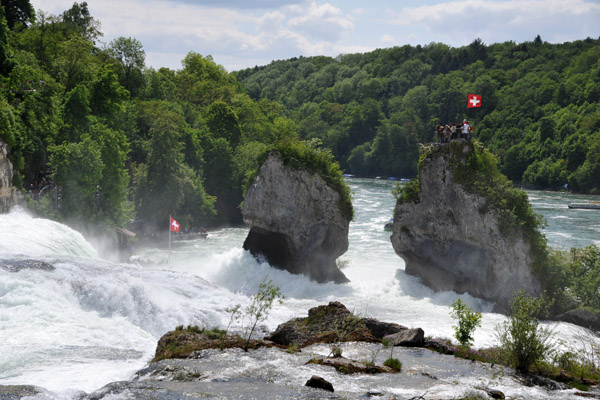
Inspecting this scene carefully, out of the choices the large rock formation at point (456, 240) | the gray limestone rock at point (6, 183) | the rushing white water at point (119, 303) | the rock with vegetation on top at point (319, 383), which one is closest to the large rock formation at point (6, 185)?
the gray limestone rock at point (6, 183)

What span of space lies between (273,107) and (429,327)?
87.1 metres

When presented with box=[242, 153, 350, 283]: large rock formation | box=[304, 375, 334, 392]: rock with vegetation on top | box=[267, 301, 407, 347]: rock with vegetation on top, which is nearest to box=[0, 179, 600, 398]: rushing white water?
box=[242, 153, 350, 283]: large rock formation

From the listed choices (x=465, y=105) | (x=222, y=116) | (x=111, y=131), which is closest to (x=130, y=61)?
(x=222, y=116)

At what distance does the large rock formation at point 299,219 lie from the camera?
36.8 metres

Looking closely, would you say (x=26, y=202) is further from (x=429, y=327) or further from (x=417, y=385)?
(x=417, y=385)

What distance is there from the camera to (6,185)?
3853 cm

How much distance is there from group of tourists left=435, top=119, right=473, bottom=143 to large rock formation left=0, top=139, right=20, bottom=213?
86.1ft

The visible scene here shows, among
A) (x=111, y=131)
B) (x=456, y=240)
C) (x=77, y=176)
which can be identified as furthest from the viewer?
(x=111, y=131)

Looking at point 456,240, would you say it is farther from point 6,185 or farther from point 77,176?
point 6,185

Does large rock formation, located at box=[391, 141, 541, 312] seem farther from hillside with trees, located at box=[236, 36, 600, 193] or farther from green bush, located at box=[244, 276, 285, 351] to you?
hillside with trees, located at box=[236, 36, 600, 193]

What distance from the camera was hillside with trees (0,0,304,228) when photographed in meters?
44.5

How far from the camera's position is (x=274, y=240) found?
37.4 meters

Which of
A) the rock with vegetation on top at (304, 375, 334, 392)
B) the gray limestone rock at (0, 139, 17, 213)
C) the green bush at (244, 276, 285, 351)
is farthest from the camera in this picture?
the gray limestone rock at (0, 139, 17, 213)

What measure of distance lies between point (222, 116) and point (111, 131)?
29977mm
